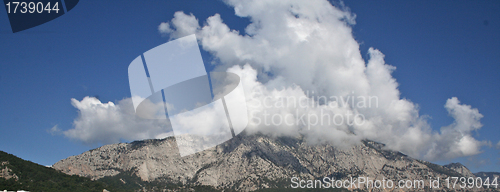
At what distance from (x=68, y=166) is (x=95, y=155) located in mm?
17177

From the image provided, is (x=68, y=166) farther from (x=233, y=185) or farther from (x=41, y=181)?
(x=233, y=185)

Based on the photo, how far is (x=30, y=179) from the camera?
95.6 meters

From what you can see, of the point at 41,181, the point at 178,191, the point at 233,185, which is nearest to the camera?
the point at 41,181

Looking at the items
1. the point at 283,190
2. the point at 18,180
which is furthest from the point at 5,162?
the point at 283,190

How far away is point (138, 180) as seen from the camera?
19050cm

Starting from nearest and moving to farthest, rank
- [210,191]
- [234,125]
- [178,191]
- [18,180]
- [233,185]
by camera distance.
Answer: [234,125] → [18,180] → [178,191] → [210,191] → [233,185]

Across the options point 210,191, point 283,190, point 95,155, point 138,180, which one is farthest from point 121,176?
point 283,190

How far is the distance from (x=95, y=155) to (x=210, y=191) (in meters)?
87.9

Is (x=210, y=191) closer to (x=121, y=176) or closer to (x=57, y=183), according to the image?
(x=121, y=176)

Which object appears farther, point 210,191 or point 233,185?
point 233,185

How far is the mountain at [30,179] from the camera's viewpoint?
287ft

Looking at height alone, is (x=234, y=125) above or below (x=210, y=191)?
above

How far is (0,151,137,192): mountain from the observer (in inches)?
3450

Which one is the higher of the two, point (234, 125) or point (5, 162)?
point (234, 125)
